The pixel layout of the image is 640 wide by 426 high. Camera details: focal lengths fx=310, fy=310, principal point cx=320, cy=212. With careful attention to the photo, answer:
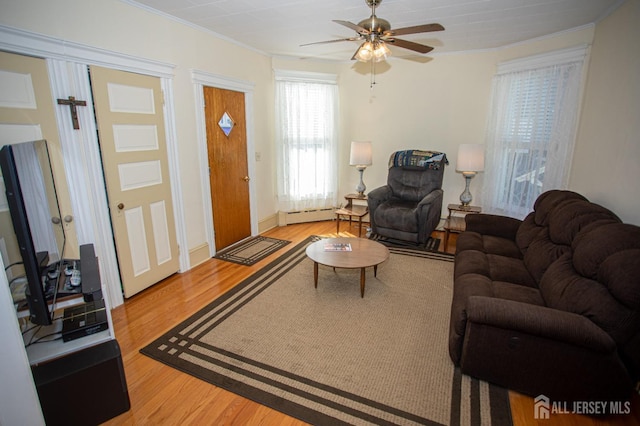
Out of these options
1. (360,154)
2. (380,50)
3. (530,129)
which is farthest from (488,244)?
(360,154)

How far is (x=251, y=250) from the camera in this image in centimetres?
410

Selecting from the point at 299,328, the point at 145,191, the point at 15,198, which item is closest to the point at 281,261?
the point at 299,328

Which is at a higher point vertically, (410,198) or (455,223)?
(410,198)

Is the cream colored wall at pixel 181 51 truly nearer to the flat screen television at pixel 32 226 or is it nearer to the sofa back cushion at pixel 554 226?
the flat screen television at pixel 32 226

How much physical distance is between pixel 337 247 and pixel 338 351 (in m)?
1.19

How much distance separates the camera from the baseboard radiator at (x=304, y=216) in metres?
5.19

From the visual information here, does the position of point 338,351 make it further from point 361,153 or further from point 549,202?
point 361,153

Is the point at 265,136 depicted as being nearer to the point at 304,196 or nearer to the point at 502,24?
the point at 304,196

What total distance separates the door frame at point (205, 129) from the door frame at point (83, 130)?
22.9 inches

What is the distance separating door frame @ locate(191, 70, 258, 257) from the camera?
3490 mm

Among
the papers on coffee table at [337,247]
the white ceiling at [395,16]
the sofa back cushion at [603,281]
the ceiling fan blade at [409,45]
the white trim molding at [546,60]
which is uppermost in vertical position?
the white ceiling at [395,16]

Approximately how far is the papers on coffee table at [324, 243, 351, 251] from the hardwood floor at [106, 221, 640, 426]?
116 cm

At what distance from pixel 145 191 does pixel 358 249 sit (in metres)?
2.15

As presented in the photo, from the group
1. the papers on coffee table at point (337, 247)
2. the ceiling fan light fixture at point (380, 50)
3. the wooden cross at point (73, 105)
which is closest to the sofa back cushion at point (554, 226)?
the papers on coffee table at point (337, 247)
